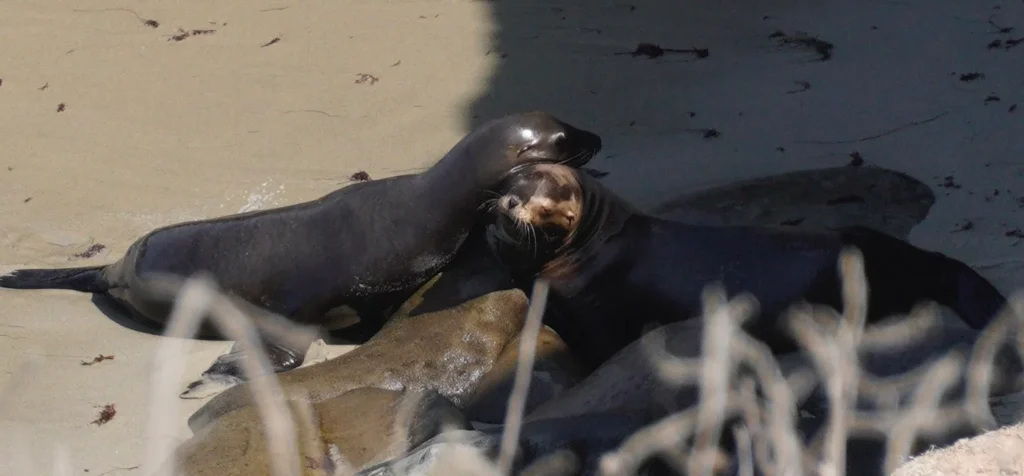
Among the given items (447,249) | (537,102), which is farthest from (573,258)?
(537,102)

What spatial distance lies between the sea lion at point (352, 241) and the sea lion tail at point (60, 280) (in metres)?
0.25

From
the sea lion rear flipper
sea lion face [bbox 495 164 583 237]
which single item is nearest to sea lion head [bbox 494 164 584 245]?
sea lion face [bbox 495 164 583 237]

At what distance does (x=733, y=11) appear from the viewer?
22.4 feet

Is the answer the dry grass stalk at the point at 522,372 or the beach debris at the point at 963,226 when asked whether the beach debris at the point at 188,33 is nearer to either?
the dry grass stalk at the point at 522,372

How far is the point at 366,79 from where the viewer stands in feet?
22.9

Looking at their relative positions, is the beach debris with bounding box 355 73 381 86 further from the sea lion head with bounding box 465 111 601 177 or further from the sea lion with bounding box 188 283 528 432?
the sea lion with bounding box 188 283 528 432

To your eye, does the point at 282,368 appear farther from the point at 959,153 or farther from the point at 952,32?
the point at 952,32

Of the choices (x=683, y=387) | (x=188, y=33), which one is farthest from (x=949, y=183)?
(x=188, y=33)

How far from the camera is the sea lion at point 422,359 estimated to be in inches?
170

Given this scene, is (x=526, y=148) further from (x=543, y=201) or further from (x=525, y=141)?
(x=543, y=201)

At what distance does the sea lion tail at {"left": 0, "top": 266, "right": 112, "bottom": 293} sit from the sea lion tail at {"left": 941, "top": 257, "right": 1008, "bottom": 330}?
12.2 feet

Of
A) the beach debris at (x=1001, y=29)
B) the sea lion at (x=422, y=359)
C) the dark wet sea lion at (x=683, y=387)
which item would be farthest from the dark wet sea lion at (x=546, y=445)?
the beach debris at (x=1001, y=29)

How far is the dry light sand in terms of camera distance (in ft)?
16.6

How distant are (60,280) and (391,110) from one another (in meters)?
1.96
